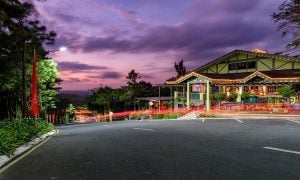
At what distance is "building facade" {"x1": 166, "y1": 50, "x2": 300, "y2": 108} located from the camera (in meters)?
40.6

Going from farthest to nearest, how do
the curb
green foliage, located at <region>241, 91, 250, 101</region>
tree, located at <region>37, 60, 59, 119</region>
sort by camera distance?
green foliage, located at <region>241, 91, 250, 101</region> < tree, located at <region>37, 60, 59, 119</region> < the curb

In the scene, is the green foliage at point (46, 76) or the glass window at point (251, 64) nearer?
the green foliage at point (46, 76)

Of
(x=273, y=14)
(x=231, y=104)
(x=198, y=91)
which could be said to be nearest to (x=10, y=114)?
(x=198, y=91)

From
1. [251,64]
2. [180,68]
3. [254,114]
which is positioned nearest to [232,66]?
[251,64]

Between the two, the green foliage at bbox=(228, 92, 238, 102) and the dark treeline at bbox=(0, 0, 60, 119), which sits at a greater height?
the dark treeline at bbox=(0, 0, 60, 119)

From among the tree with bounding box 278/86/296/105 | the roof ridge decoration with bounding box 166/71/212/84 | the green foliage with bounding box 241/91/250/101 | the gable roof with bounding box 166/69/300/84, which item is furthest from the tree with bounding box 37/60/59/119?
the tree with bounding box 278/86/296/105

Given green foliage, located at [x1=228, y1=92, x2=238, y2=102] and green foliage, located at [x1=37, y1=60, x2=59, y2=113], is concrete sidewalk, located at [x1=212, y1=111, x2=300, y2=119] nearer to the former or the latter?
green foliage, located at [x1=228, y1=92, x2=238, y2=102]

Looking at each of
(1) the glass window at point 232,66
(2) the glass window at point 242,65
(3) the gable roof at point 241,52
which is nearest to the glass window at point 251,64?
(2) the glass window at point 242,65

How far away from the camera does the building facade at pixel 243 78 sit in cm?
4062

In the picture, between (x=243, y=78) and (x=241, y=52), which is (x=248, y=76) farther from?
(x=241, y=52)

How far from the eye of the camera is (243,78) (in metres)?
42.4

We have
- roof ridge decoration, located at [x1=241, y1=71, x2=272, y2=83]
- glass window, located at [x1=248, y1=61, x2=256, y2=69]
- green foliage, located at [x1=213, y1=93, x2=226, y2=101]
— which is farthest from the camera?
glass window, located at [x1=248, y1=61, x2=256, y2=69]

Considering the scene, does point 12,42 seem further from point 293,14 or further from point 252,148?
point 252,148

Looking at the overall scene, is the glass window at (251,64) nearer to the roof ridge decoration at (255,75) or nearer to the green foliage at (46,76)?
the roof ridge decoration at (255,75)
